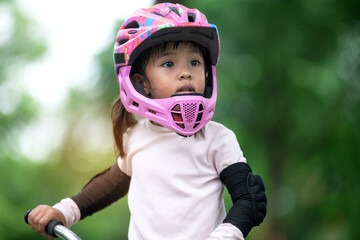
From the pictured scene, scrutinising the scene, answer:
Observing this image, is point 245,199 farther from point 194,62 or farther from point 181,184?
point 194,62

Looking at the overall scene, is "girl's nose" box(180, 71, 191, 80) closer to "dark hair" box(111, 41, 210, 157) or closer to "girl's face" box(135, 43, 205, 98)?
"girl's face" box(135, 43, 205, 98)

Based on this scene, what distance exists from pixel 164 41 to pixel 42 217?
4.05 feet

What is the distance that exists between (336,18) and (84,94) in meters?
11.2

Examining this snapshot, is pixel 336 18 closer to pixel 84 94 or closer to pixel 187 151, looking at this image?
pixel 187 151

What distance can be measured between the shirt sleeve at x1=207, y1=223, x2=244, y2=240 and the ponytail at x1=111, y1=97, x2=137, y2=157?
0.84m

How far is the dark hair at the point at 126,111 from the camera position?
2775 millimetres

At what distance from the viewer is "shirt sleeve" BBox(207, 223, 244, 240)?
244 cm

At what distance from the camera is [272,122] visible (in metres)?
11.1

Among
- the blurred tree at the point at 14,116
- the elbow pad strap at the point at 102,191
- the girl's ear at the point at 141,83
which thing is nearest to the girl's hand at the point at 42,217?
the elbow pad strap at the point at 102,191

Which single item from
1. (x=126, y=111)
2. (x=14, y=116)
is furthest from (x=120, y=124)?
(x=14, y=116)

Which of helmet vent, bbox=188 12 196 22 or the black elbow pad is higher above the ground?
helmet vent, bbox=188 12 196 22

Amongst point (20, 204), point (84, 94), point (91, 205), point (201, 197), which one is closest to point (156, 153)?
point (201, 197)

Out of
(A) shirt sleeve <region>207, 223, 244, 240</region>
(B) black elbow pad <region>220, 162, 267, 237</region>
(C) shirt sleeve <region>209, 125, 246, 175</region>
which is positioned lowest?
(A) shirt sleeve <region>207, 223, 244, 240</region>

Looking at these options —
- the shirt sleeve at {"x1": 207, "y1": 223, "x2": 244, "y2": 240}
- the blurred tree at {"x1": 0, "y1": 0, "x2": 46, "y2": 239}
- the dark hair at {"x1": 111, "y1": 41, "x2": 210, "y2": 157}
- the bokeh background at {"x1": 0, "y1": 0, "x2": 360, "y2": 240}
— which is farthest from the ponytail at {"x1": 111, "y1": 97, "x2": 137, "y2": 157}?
the blurred tree at {"x1": 0, "y1": 0, "x2": 46, "y2": 239}
